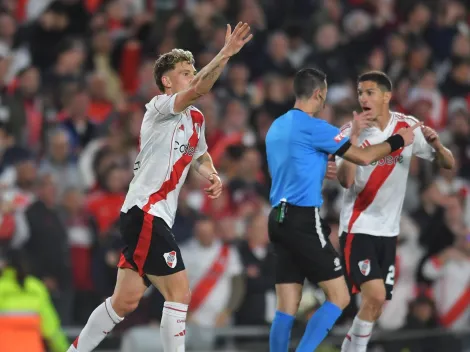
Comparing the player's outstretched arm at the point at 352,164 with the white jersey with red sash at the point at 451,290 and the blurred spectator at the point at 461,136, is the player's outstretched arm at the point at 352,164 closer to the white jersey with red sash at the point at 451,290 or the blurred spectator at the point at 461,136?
the white jersey with red sash at the point at 451,290

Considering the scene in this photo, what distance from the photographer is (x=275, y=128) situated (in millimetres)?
9469

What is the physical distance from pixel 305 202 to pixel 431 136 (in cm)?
140

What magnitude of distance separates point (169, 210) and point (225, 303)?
15.6 feet

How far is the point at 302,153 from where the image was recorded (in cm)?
927

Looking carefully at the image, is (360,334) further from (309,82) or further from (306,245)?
(309,82)

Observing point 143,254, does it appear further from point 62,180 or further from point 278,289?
point 62,180

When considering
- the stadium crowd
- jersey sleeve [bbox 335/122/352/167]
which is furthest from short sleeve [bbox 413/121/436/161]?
the stadium crowd

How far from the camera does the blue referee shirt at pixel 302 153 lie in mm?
9219

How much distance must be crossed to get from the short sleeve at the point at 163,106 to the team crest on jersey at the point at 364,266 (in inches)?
86.7

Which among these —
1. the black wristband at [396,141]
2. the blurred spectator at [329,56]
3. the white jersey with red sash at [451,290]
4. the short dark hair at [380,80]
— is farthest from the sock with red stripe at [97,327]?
the blurred spectator at [329,56]

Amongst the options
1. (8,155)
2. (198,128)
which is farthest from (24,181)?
(198,128)

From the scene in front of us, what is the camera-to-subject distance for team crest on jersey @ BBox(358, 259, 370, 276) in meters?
9.77

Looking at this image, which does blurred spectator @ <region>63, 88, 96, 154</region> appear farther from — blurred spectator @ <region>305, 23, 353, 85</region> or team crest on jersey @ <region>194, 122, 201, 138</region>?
team crest on jersey @ <region>194, 122, 201, 138</region>

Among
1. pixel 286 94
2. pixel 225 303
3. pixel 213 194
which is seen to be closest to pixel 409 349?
pixel 225 303
